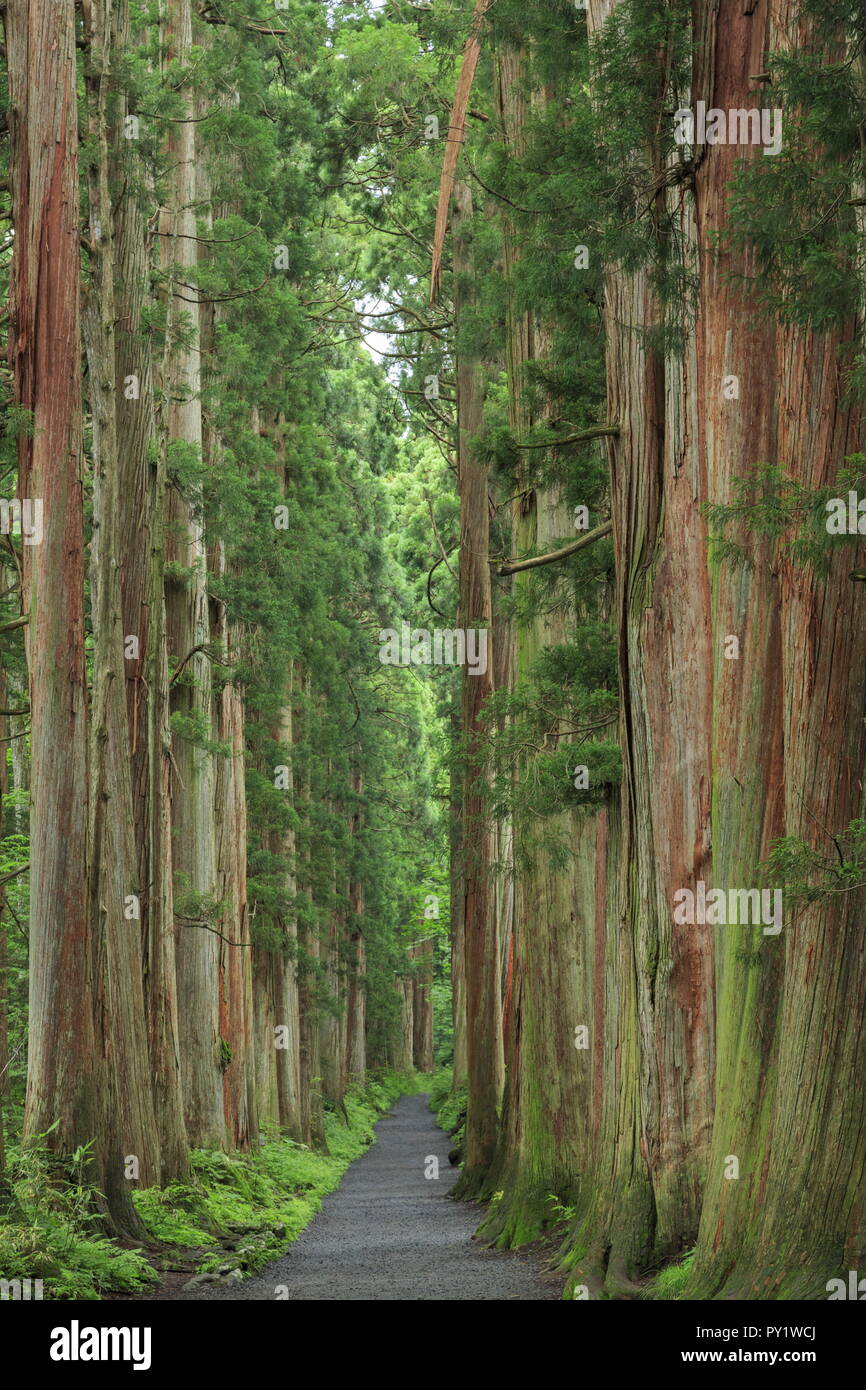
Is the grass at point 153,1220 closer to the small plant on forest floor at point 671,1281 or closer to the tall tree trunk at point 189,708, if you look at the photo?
the tall tree trunk at point 189,708

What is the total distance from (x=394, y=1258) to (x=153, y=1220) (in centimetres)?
218

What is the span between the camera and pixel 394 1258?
13.8 m

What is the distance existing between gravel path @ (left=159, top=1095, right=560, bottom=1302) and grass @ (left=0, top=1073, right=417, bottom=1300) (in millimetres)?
329

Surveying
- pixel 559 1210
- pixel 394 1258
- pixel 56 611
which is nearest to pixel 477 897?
pixel 559 1210

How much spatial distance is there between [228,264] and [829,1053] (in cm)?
1320

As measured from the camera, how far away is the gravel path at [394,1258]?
35.5 ft

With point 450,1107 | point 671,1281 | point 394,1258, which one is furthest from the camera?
point 450,1107

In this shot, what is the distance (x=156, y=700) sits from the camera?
1542 cm

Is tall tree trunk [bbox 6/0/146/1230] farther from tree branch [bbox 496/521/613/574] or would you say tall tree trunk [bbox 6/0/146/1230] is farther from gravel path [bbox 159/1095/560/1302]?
tree branch [bbox 496/521/613/574]

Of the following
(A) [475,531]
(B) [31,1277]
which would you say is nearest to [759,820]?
(B) [31,1277]

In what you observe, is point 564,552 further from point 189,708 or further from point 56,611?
point 189,708

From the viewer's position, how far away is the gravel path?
1081 cm

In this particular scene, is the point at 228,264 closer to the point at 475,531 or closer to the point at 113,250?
the point at 113,250

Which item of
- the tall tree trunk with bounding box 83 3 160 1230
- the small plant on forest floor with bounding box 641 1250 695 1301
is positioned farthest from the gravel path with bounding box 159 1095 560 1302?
the tall tree trunk with bounding box 83 3 160 1230
